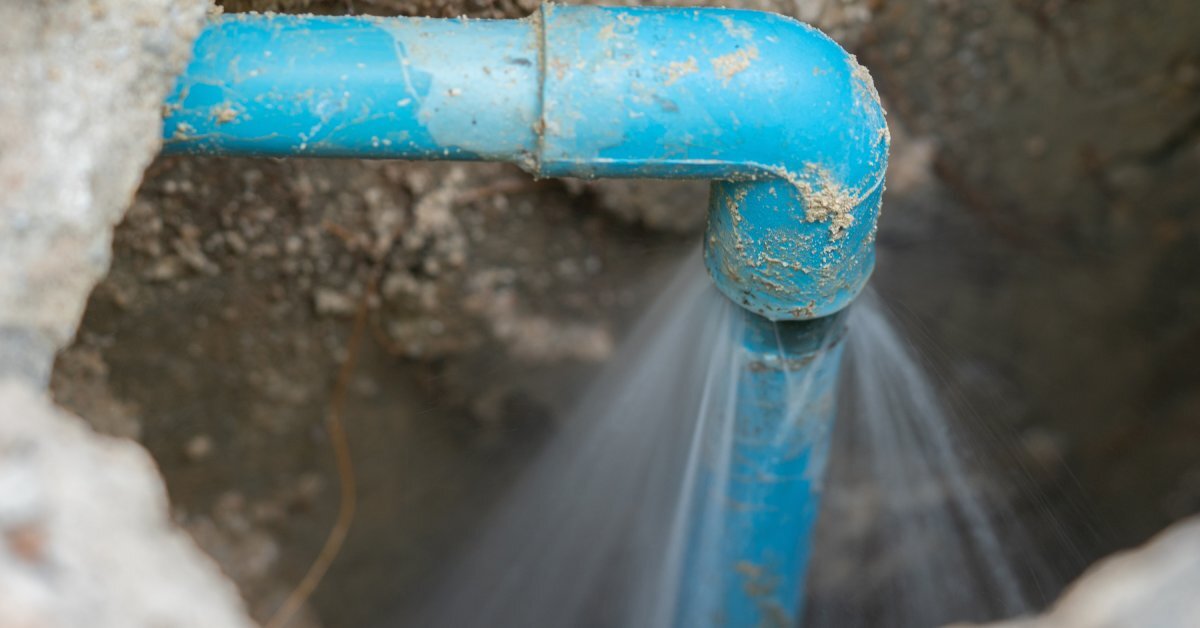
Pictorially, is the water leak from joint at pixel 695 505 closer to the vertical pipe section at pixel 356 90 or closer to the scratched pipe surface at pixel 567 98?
the scratched pipe surface at pixel 567 98

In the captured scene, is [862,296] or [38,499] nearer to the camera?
[38,499]

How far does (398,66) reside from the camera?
953mm

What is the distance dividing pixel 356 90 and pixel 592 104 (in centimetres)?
21

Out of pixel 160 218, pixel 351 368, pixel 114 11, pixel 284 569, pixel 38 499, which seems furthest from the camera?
pixel 284 569

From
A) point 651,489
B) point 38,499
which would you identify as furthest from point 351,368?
point 38,499

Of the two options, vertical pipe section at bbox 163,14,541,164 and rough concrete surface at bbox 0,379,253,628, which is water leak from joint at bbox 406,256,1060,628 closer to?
vertical pipe section at bbox 163,14,541,164

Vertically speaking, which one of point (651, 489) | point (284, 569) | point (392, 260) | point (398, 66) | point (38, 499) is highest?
point (398, 66)

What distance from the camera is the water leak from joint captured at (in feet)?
4.93

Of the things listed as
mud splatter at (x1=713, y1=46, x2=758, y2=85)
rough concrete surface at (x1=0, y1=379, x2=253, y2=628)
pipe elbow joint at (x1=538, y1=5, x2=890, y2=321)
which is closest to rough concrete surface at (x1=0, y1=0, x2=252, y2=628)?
rough concrete surface at (x1=0, y1=379, x2=253, y2=628)

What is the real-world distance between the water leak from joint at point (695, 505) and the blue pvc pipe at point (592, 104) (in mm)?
312

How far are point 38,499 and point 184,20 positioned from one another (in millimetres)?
473

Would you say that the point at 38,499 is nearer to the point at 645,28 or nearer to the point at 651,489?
the point at 645,28

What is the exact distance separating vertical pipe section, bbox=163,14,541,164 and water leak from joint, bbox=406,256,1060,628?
0.47 m

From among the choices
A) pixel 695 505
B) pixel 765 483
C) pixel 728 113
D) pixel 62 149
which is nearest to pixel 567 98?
pixel 728 113
